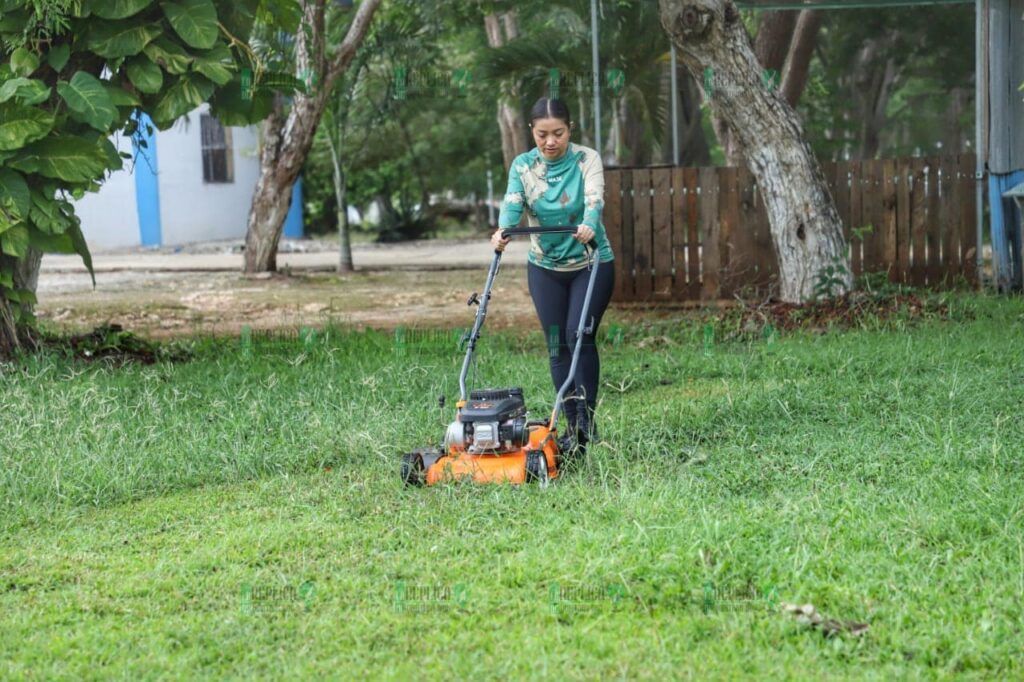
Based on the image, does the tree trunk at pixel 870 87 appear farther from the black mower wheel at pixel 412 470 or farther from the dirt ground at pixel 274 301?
the black mower wheel at pixel 412 470

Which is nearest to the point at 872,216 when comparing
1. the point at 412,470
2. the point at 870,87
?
the point at 412,470

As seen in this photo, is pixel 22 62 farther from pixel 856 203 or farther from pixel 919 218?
pixel 919 218

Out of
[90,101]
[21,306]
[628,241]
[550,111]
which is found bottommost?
[21,306]

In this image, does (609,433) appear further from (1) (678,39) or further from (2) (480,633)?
(1) (678,39)

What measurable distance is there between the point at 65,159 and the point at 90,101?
407 mm

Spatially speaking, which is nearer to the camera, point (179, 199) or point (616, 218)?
point (616, 218)

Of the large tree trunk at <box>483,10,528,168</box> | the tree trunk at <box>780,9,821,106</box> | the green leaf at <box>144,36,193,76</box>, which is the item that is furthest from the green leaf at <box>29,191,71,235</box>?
the large tree trunk at <box>483,10,528,168</box>

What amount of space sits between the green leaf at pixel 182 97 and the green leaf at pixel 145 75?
190 millimetres

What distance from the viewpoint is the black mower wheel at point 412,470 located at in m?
6.20

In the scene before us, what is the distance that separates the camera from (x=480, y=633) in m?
4.43

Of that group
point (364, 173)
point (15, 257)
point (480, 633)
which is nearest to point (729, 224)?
point (15, 257)

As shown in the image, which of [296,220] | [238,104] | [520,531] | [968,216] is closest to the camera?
[520,531]

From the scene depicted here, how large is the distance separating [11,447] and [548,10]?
45.2 ft

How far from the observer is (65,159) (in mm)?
9008
